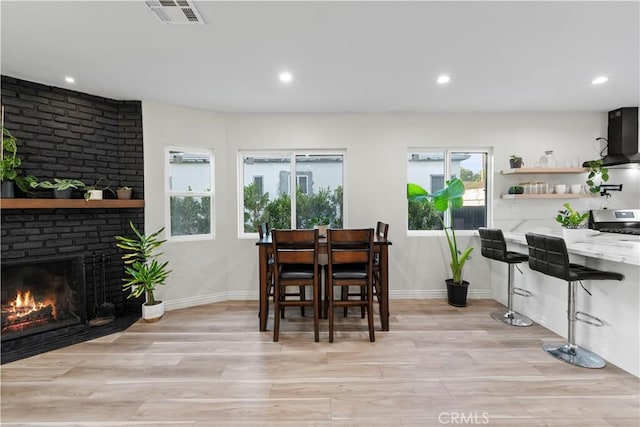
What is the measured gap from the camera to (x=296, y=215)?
4.15 m

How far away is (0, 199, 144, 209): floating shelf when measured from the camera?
8.63ft

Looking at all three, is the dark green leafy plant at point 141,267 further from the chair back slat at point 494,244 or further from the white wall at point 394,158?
the chair back slat at point 494,244

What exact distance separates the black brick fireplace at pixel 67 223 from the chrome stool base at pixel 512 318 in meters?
4.07

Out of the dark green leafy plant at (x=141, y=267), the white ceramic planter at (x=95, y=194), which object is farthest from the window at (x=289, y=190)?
the white ceramic planter at (x=95, y=194)

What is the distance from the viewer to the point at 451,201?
145 inches

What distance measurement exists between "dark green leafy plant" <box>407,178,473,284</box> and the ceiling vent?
9.59ft

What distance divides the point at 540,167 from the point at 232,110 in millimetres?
4154

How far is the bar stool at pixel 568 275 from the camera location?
7.22 feet

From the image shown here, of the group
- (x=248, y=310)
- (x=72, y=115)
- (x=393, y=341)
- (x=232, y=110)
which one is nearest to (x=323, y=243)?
(x=393, y=341)

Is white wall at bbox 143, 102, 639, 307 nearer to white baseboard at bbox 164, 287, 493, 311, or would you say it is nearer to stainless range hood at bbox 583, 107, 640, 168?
white baseboard at bbox 164, 287, 493, 311

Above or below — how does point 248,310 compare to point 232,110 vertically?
below

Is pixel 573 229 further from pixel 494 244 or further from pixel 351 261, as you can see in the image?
pixel 351 261

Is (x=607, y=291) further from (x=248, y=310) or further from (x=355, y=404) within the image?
(x=248, y=310)

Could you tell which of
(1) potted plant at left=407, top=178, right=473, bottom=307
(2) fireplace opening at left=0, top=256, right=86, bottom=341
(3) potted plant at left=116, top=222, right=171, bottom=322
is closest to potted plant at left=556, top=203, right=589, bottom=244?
(1) potted plant at left=407, top=178, right=473, bottom=307
